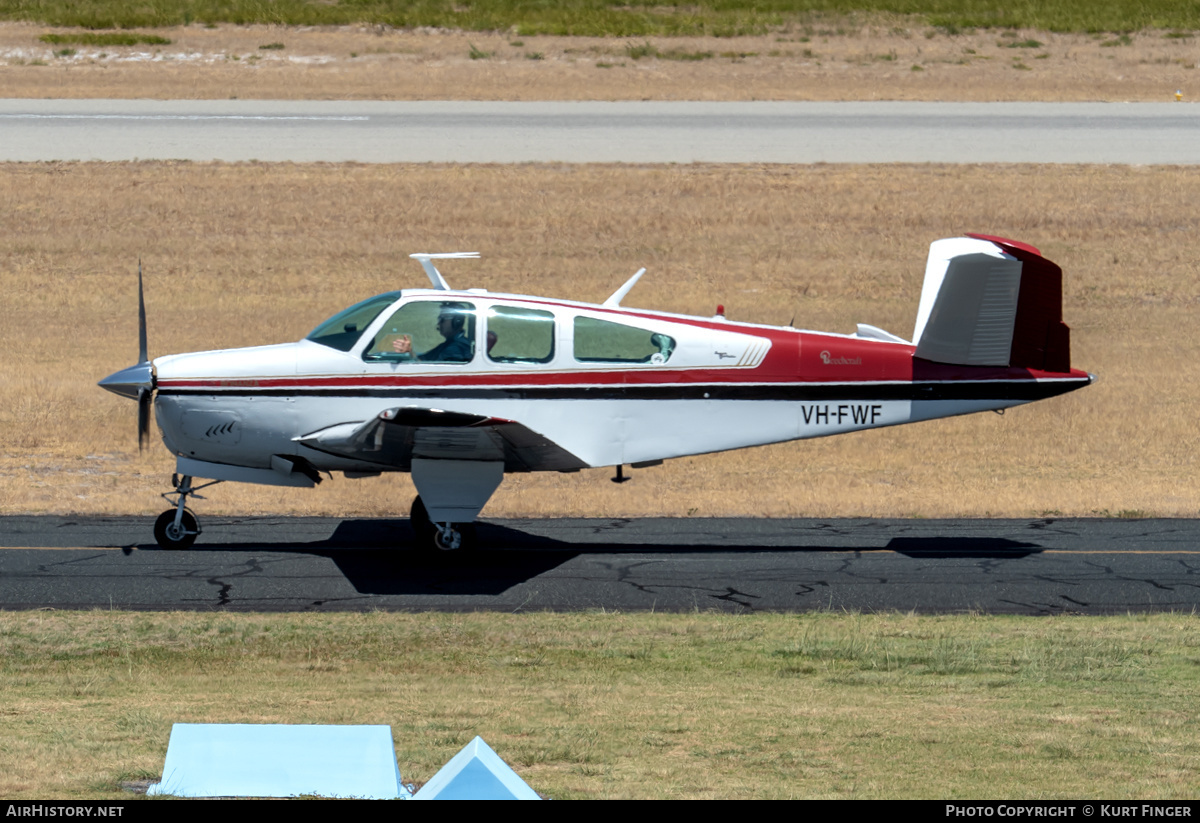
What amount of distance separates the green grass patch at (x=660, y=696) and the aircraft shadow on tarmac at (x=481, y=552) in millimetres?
1602

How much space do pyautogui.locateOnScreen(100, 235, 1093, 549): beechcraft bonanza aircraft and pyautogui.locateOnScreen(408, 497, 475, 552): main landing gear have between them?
0.03 meters

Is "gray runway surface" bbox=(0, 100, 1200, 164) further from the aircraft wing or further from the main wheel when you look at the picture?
the aircraft wing

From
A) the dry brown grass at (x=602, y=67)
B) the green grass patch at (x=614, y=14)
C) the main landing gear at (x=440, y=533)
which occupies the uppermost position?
the green grass patch at (x=614, y=14)

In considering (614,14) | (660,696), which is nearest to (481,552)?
(660,696)

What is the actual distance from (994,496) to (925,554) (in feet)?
14.1

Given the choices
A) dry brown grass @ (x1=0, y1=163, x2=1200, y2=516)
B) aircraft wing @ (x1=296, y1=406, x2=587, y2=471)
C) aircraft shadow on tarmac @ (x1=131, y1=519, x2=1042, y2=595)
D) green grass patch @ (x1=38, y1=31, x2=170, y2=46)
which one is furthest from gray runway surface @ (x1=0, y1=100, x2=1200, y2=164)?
aircraft wing @ (x1=296, y1=406, x2=587, y2=471)

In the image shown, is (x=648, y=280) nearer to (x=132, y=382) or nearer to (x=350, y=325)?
(x=350, y=325)

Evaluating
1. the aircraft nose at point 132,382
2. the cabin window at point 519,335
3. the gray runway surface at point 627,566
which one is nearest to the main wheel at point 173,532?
the gray runway surface at point 627,566

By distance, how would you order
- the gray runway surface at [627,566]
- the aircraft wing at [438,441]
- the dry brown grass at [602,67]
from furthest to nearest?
the dry brown grass at [602,67] < the aircraft wing at [438,441] < the gray runway surface at [627,566]

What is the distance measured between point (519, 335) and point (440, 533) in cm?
221

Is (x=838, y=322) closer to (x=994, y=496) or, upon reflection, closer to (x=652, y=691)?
(x=994, y=496)

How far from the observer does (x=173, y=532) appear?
14.8m

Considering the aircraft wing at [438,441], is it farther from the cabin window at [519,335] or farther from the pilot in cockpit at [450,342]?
the cabin window at [519,335]

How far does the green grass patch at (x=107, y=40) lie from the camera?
43.2 metres
